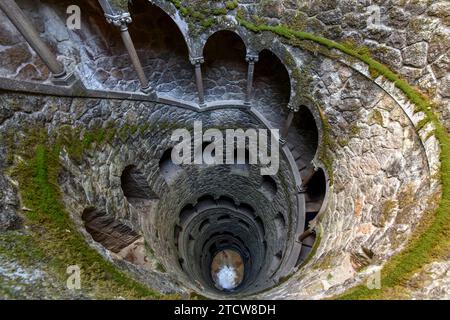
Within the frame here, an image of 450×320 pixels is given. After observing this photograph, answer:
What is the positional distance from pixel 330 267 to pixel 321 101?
12.3 feet

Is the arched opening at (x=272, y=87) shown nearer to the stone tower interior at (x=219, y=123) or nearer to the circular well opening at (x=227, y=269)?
the stone tower interior at (x=219, y=123)

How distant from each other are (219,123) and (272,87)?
2258mm

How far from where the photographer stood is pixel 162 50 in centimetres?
740

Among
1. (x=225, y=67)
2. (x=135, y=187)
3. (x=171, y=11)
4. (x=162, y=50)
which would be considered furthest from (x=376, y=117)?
(x=135, y=187)

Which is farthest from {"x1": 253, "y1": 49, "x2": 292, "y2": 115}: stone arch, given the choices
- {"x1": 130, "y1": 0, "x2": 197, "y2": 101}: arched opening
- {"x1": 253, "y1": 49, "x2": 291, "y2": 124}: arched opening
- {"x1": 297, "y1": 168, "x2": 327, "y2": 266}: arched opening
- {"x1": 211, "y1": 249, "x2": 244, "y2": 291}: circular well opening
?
{"x1": 211, "y1": 249, "x2": 244, "y2": 291}: circular well opening

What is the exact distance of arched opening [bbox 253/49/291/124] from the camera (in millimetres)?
8070

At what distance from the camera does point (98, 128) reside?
5.91 metres

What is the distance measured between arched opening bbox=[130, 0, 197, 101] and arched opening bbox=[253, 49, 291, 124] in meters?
2.09

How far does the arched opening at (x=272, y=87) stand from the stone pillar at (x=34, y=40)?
526 cm

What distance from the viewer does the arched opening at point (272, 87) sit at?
807 centimetres

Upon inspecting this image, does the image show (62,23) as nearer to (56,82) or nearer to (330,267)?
(56,82)

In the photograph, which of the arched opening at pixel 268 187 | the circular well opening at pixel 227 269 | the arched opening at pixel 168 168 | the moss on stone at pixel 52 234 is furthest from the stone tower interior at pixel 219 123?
the circular well opening at pixel 227 269

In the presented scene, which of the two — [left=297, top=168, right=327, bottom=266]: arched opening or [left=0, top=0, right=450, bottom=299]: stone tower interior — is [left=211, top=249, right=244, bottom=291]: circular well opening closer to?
[left=0, top=0, right=450, bottom=299]: stone tower interior
